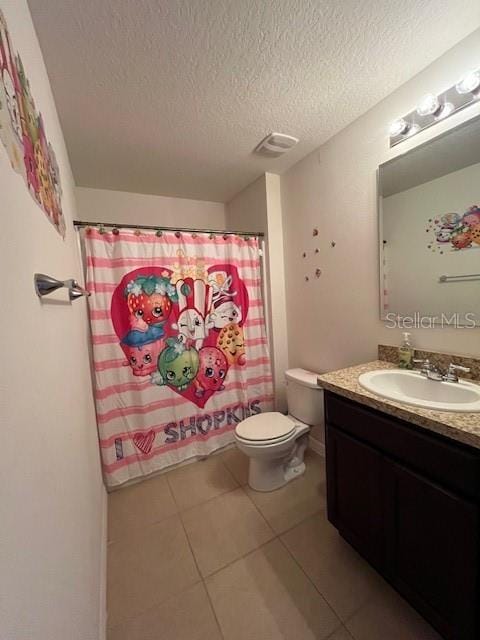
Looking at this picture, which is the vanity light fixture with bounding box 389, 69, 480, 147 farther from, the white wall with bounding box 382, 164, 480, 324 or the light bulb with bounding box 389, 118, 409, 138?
the white wall with bounding box 382, 164, 480, 324

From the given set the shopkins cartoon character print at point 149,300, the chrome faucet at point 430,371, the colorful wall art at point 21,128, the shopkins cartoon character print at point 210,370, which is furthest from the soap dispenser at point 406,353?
the colorful wall art at point 21,128

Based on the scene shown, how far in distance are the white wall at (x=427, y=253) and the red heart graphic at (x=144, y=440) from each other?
1.79 meters

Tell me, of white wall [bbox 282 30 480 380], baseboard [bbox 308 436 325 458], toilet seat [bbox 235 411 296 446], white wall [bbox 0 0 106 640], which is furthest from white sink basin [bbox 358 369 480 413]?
white wall [bbox 0 0 106 640]

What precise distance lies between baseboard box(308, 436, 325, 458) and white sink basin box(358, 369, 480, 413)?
0.98 meters

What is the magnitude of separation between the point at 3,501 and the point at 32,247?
54 cm

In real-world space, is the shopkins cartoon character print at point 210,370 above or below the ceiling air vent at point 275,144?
below

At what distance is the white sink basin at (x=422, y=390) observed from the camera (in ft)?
3.04

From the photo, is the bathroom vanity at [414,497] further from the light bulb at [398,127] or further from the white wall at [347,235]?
the light bulb at [398,127]

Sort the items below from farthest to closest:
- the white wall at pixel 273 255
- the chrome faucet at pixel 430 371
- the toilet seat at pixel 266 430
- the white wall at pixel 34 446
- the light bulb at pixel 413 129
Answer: the white wall at pixel 273 255, the toilet seat at pixel 266 430, the light bulb at pixel 413 129, the chrome faucet at pixel 430 371, the white wall at pixel 34 446

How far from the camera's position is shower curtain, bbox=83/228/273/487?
1.74 metres

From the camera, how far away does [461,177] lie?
1172mm

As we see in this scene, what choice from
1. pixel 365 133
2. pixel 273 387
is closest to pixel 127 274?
pixel 273 387

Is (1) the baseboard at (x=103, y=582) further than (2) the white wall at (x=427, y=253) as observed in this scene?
No

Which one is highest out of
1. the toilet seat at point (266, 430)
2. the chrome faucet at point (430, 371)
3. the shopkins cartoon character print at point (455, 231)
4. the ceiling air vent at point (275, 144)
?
the ceiling air vent at point (275, 144)
